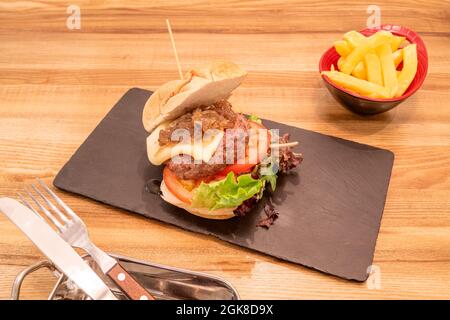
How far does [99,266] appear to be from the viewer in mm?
1931

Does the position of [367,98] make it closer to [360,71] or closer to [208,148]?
[360,71]

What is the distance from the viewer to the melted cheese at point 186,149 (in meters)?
2.22

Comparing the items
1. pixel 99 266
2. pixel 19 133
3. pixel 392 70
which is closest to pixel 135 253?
pixel 99 266

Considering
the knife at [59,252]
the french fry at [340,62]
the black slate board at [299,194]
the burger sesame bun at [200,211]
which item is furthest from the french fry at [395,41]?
the knife at [59,252]

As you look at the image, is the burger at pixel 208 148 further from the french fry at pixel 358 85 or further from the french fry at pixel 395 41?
the french fry at pixel 395 41

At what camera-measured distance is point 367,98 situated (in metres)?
2.66

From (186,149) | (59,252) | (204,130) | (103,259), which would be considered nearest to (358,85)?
(204,130)

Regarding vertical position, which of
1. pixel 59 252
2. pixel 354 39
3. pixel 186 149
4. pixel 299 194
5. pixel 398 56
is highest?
pixel 354 39

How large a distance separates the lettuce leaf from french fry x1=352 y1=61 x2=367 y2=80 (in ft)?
3.33

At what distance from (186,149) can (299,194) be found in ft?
2.17

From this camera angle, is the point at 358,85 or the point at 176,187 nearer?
the point at 176,187

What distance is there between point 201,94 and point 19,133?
1.30m

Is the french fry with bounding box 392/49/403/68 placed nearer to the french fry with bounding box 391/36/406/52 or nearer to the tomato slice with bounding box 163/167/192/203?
the french fry with bounding box 391/36/406/52

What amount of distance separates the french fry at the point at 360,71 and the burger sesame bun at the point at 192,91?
780 mm
